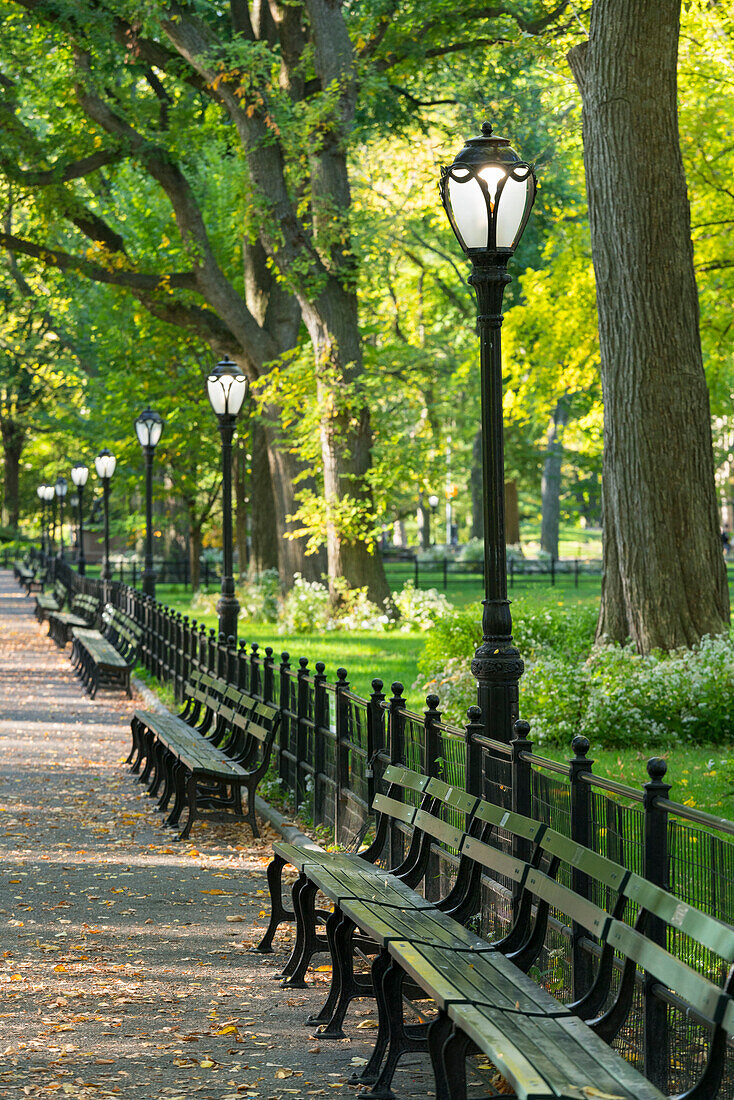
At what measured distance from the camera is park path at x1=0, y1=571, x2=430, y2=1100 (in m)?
4.96

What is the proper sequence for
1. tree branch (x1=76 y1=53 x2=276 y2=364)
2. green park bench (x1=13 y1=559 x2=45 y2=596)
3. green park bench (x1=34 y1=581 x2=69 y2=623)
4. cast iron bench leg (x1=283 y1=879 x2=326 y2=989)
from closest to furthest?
cast iron bench leg (x1=283 y1=879 x2=326 y2=989) → tree branch (x1=76 y1=53 x2=276 y2=364) → green park bench (x1=34 y1=581 x2=69 y2=623) → green park bench (x1=13 y1=559 x2=45 y2=596)

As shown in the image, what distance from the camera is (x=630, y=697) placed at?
11734 mm

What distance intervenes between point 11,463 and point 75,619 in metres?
50.2

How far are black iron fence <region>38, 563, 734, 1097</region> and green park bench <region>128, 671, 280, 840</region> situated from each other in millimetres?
378

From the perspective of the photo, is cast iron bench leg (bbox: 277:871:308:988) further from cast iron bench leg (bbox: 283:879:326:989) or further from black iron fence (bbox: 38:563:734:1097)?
black iron fence (bbox: 38:563:734:1097)

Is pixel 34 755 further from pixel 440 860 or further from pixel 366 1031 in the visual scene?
pixel 366 1031

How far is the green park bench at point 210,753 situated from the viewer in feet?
31.3

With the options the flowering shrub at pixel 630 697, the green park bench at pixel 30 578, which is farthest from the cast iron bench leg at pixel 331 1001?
the green park bench at pixel 30 578

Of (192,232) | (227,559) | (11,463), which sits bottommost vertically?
(227,559)

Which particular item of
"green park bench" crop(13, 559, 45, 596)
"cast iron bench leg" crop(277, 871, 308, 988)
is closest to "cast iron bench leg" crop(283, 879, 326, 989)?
"cast iron bench leg" crop(277, 871, 308, 988)

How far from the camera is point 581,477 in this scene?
213ft

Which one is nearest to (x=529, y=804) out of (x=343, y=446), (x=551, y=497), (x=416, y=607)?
(x=416, y=607)

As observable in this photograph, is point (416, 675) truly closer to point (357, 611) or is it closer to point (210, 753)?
point (210, 753)

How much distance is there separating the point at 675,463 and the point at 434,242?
31.2m
